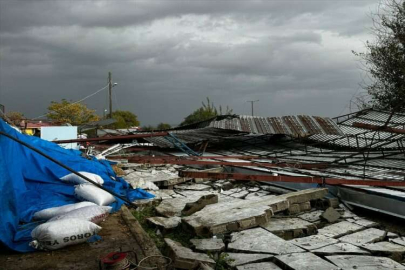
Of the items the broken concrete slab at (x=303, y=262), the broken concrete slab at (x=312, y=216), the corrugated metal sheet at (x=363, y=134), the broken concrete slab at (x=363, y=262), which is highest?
the corrugated metal sheet at (x=363, y=134)

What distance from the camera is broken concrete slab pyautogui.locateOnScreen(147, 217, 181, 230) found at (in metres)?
5.03

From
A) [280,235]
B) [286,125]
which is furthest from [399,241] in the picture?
[286,125]

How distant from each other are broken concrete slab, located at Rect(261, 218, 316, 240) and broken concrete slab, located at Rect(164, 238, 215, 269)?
4.22ft

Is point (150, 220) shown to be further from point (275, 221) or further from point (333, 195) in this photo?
Answer: point (333, 195)

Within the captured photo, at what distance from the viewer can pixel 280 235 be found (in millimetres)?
4680

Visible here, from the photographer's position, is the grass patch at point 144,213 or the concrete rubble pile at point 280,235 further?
the grass patch at point 144,213

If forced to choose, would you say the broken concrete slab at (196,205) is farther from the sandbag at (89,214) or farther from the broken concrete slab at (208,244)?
the sandbag at (89,214)

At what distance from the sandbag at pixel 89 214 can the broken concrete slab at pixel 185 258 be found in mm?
1125

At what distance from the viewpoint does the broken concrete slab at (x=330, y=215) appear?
516 centimetres

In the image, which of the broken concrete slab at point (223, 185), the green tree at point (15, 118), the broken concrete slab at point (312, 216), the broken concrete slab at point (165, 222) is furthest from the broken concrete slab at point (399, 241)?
the green tree at point (15, 118)

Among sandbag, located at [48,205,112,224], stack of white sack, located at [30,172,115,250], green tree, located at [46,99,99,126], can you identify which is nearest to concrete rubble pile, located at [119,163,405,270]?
sandbag, located at [48,205,112,224]

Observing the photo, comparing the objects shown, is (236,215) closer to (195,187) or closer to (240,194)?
(240,194)

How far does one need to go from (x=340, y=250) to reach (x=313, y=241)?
38cm

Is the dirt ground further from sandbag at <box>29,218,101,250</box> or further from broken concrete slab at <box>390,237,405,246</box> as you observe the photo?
broken concrete slab at <box>390,237,405,246</box>
